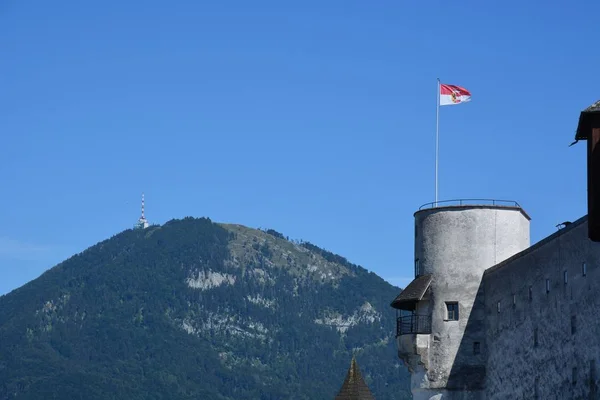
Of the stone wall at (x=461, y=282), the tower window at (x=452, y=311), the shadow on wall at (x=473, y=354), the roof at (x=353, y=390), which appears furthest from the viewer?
the roof at (x=353, y=390)

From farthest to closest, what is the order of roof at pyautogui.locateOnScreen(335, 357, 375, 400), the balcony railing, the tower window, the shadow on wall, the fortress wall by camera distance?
roof at pyautogui.locateOnScreen(335, 357, 375, 400) → the balcony railing → the tower window → the shadow on wall → the fortress wall

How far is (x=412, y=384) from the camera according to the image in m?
70.6

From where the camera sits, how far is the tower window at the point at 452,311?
68312 mm

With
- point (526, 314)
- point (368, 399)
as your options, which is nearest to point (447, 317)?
point (526, 314)

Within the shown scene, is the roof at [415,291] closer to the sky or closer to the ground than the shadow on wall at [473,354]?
closer to the sky

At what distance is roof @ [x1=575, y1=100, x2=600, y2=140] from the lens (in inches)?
2013

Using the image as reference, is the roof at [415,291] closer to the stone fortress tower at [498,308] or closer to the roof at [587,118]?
the stone fortress tower at [498,308]

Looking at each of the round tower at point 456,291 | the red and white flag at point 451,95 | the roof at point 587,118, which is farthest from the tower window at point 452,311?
the roof at point 587,118

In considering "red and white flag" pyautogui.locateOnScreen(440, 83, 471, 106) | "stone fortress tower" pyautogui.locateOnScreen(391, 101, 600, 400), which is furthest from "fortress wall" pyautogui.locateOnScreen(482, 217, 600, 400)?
"red and white flag" pyautogui.locateOnScreen(440, 83, 471, 106)

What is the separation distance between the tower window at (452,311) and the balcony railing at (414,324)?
114cm

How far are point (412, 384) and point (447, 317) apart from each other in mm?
4271

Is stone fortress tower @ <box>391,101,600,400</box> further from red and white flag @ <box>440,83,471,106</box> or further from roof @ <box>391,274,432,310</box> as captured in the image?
red and white flag @ <box>440,83,471,106</box>

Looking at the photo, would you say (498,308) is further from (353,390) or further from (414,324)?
(353,390)

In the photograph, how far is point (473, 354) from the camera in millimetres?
67812
